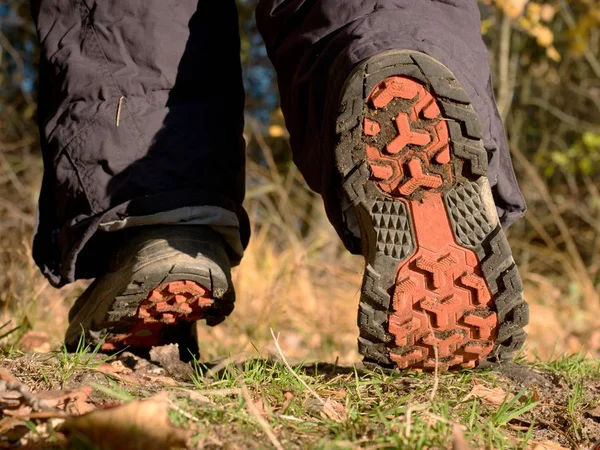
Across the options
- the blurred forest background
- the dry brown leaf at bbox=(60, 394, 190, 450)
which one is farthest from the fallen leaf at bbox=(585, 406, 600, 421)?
the blurred forest background

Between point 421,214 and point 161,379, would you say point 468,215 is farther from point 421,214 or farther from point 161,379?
point 161,379

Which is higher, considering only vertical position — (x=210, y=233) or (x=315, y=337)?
(x=210, y=233)

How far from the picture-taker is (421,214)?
5.11ft

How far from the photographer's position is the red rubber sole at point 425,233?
1.52 meters

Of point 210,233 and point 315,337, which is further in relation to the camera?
point 315,337

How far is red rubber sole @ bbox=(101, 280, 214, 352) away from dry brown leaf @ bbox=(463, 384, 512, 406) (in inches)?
25.8

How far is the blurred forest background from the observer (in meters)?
3.80

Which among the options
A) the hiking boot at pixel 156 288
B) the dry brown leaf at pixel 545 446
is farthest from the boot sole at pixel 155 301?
the dry brown leaf at pixel 545 446

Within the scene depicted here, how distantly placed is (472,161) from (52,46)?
1146mm

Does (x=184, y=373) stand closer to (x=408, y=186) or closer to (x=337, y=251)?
(x=408, y=186)

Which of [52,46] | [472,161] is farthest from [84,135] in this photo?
[472,161]

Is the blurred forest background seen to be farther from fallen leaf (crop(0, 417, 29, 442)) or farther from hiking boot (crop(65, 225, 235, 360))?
fallen leaf (crop(0, 417, 29, 442))

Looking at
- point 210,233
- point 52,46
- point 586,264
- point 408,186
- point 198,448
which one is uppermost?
point 52,46

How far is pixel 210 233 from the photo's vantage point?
6.02ft
